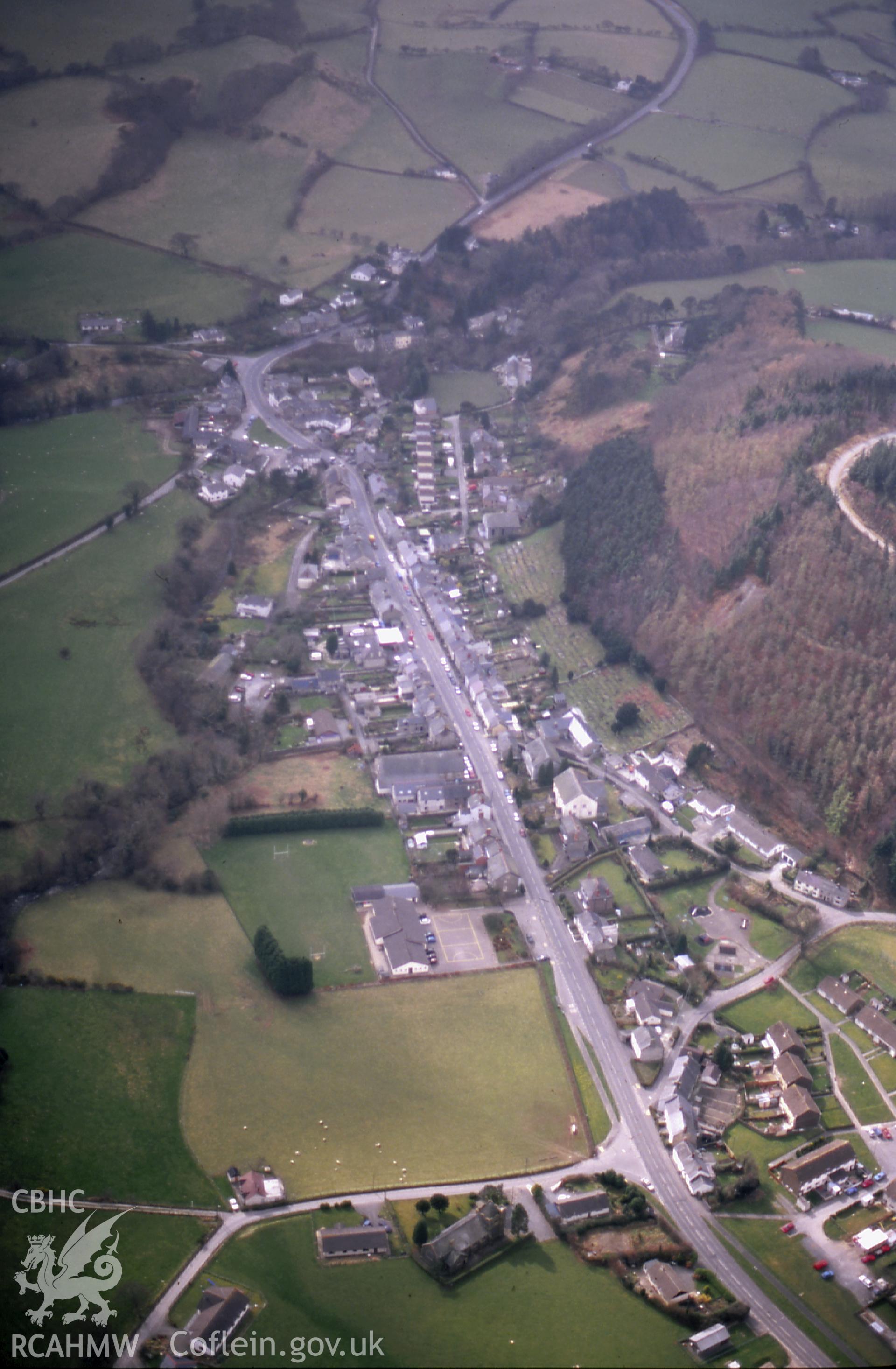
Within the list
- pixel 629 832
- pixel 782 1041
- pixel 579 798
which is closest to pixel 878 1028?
pixel 782 1041

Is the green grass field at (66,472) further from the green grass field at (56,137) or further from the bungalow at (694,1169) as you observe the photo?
the bungalow at (694,1169)

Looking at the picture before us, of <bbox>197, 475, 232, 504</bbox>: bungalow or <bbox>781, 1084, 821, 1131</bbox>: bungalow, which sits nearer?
<bbox>781, 1084, 821, 1131</bbox>: bungalow

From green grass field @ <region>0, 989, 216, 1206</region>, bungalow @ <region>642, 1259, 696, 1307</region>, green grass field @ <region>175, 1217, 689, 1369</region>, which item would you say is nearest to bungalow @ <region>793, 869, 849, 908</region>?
bungalow @ <region>642, 1259, 696, 1307</region>

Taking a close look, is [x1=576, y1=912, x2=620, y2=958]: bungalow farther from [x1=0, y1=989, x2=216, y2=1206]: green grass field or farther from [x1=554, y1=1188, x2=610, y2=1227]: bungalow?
[x1=0, y1=989, x2=216, y2=1206]: green grass field

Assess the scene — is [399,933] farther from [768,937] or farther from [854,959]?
[854,959]

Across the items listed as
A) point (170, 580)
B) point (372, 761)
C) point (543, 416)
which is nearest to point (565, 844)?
point (372, 761)

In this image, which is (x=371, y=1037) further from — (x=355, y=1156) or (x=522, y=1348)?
(x=522, y=1348)
